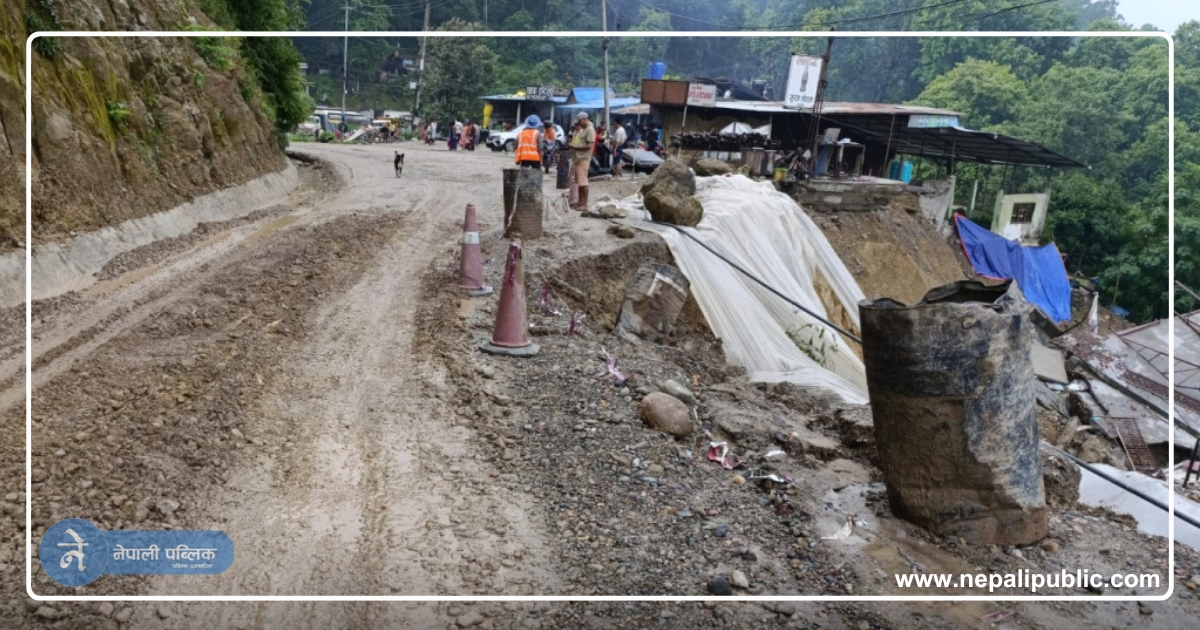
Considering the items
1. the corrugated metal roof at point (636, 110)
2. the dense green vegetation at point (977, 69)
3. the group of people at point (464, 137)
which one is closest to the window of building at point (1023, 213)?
the dense green vegetation at point (977, 69)

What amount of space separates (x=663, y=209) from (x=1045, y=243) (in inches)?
154

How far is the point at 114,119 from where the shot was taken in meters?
7.84

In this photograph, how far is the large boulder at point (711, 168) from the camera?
14.3m

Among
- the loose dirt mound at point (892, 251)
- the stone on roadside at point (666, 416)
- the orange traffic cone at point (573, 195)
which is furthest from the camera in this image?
the loose dirt mound at point (892, 251)

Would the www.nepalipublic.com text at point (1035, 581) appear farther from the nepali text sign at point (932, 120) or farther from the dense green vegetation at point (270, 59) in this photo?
the dense green vegetation at point (270, 59)

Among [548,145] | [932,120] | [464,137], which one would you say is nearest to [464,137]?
[464,137]

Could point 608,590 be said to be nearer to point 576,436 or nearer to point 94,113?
point 576,436

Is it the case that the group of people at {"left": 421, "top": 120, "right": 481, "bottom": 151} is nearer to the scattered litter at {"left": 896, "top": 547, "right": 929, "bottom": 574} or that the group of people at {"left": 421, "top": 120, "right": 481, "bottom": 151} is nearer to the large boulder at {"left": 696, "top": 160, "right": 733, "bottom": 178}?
the large boulder at {"left": 696, "top": 160, "right": 733, "bottom": 178}

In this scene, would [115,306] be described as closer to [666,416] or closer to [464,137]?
[666,416]

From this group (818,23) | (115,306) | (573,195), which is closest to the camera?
(818,23)

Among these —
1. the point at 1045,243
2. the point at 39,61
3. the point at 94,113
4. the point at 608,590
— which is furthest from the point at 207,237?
the point at 1045,243

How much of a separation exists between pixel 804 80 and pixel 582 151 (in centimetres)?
355

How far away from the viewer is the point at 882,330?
3.50 metres

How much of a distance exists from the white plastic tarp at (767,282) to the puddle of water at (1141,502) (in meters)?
2.02
